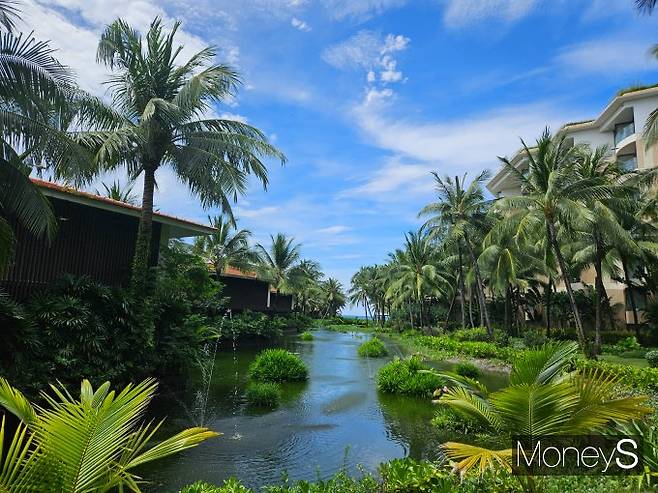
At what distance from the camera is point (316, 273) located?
68188mm

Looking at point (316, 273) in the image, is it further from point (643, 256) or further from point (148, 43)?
point (148, 43)

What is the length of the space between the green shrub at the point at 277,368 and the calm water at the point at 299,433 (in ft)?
1.79

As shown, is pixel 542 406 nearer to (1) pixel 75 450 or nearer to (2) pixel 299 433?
(1) pixel 75 450

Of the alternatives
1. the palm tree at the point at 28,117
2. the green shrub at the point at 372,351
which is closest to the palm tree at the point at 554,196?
the green shrub at the point at 372,351

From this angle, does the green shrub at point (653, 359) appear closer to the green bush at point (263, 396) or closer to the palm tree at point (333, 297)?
the green bush at point (263, 396)

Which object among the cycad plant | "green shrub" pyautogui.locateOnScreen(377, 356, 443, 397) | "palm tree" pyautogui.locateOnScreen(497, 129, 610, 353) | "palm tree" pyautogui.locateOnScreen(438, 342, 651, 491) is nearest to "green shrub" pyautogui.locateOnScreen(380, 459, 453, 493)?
"palm tree" pyautogui.locateOnScreen(438, 342, 651, 491)

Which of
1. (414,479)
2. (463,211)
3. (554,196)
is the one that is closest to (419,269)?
(463,211)

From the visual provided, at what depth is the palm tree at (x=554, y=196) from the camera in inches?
709

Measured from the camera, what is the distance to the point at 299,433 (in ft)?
31.8

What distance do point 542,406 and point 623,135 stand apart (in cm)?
3540

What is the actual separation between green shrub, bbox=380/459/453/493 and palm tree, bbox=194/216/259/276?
2612 centimetres

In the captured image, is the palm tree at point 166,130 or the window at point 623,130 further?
the window at point 623,130

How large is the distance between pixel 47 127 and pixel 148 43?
20.3 feet

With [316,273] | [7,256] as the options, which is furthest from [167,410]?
[316,273]
